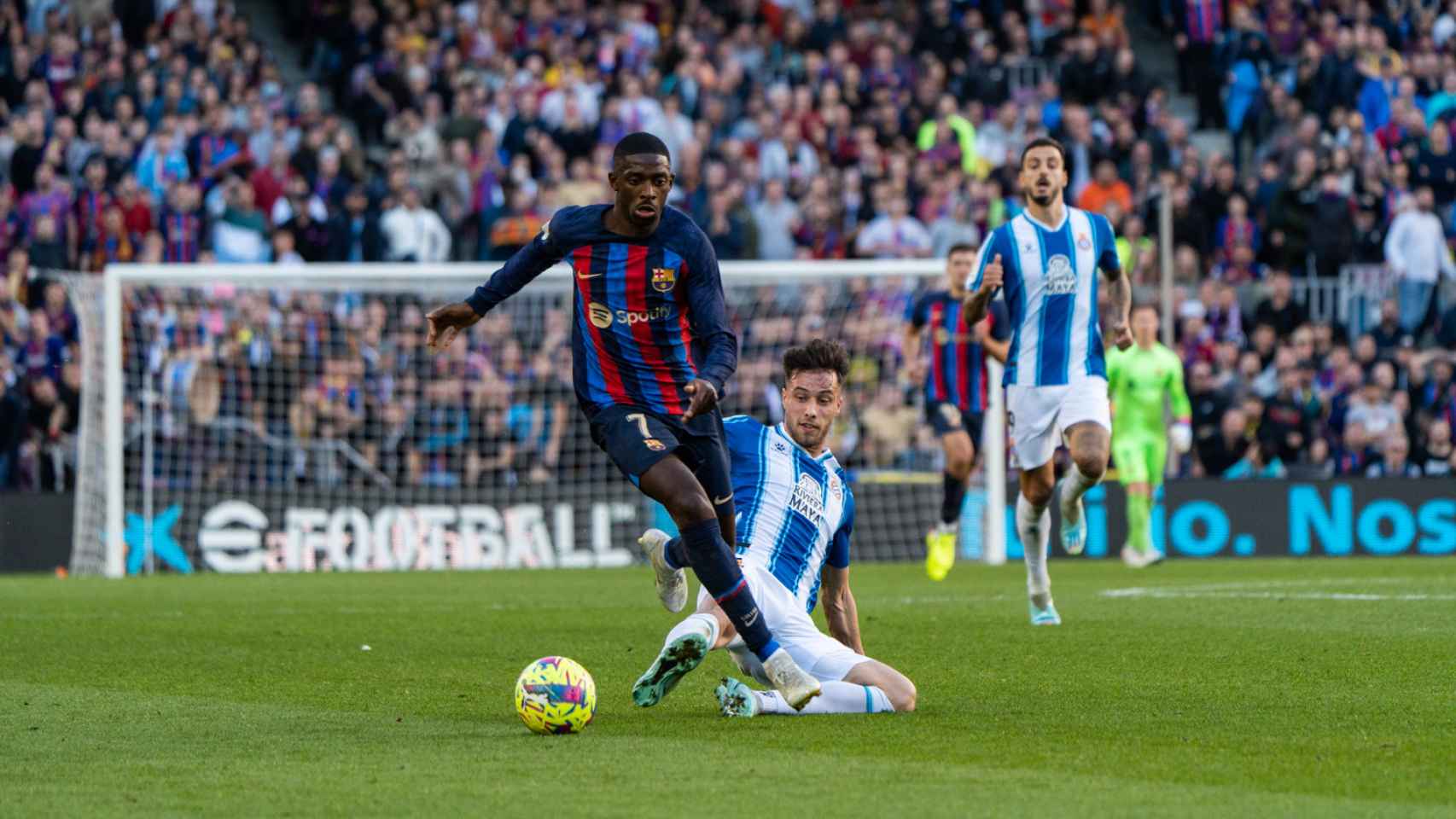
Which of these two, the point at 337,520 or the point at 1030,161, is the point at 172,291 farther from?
the point at 1030,161

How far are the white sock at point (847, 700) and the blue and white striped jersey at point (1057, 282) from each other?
421 centimetres

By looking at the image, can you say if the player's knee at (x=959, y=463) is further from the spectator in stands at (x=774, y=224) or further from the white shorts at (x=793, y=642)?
the white shorts at (x=793, y=642)

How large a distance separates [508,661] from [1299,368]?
13930 millimetres

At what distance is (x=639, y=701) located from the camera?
24.8 feet

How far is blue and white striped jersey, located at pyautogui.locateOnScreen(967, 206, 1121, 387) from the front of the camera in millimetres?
11562

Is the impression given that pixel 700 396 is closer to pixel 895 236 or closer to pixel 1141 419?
pixel 1141 419

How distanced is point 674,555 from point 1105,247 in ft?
13.6

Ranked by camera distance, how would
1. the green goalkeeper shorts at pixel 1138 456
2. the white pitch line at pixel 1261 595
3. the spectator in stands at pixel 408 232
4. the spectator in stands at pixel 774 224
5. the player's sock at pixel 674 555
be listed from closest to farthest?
the player's sock at pixel 674 555 < the white pitch line at pixel 1261 595 < the green goalkeeper shorts at pixel 1138 456 < the spectator in stands at pixel 408 232 < the spectator in stands at pixel 774 224

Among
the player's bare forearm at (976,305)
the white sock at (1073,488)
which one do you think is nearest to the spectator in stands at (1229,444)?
the white sock at (1073,488)

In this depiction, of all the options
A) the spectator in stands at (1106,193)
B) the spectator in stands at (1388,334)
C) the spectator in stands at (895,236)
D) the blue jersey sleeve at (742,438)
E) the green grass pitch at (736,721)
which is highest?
the spectator in stands at (1106,193)

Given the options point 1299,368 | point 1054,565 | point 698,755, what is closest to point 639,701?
point 698,755

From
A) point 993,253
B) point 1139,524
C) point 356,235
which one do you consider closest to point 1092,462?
point 993,253

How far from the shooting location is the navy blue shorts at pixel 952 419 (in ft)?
54.9

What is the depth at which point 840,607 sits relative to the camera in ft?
27.3
